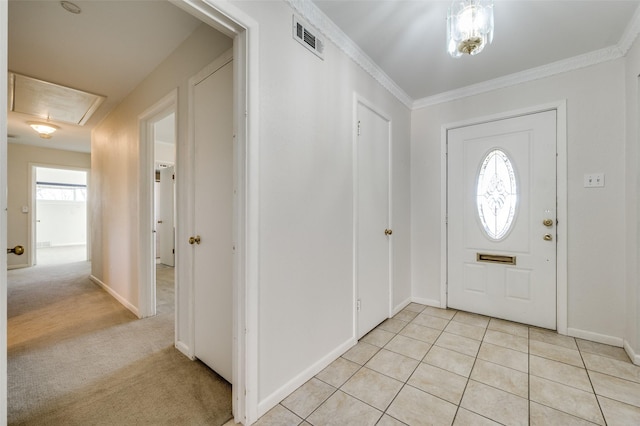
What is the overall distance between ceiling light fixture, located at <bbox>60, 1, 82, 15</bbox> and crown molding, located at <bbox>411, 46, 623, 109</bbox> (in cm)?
318

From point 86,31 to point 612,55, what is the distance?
4283mm

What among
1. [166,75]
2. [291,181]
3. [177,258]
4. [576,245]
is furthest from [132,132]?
[576,245]

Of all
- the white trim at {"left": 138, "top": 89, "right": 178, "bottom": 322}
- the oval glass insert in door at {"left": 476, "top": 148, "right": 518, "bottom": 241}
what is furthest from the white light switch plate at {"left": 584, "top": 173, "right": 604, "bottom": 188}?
the white trim at {"left": 138, "top": 89, "right": 178, "bottom": 322}

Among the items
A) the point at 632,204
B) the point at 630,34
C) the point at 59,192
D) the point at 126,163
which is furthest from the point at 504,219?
the point at 59,192

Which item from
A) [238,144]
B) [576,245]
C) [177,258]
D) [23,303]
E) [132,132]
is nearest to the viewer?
[238,144]

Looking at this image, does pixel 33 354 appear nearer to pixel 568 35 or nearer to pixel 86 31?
pixel 86 31

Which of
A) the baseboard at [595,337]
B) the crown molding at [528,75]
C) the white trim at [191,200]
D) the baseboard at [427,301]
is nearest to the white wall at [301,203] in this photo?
the white trim at [191,200]

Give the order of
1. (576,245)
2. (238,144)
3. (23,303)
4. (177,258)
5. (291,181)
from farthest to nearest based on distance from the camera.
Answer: (23,303)
(576,245)
(177,258)
(291,181)
(238,144)

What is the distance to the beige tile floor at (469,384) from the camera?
146 cm

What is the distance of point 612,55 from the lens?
2.22 meters

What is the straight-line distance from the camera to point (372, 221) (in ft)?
8.20

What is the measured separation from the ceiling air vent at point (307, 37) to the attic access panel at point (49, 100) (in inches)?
110

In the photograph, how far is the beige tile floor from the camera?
57.4 inches

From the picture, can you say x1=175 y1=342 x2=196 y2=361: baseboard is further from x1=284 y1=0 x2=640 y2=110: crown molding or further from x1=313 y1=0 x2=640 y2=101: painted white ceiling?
x1=313 y1=0 x2=640 y2=101: painted white ceiling
